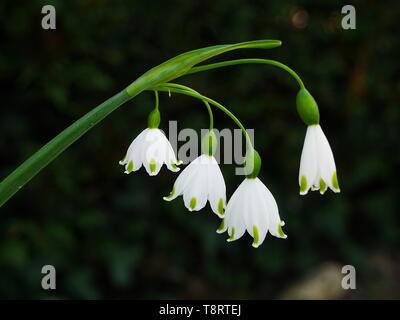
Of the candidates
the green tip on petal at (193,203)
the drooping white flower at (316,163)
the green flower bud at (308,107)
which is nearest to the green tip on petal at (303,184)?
the drooping white flower at (316,163)

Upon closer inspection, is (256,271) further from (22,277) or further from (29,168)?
(29,168)

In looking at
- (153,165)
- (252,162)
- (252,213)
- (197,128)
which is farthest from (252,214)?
(197,128)

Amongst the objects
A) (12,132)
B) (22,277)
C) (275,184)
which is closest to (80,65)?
(12,132)

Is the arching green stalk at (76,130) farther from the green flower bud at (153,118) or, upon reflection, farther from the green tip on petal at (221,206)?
the green tip on petal at (221,206)

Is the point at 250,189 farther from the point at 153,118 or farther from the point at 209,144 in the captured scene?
the point at 153,118

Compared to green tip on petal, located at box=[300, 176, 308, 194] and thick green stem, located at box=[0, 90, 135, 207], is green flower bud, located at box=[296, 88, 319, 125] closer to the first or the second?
green tip on petal, located at box=[300, 176, 308, 194]

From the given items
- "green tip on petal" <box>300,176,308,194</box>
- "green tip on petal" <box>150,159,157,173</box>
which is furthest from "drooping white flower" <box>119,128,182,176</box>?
"green tip on petal" <box>300,176,308,194</box>

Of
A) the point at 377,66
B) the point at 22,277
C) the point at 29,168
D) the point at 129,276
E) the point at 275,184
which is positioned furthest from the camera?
the point at 377,66
